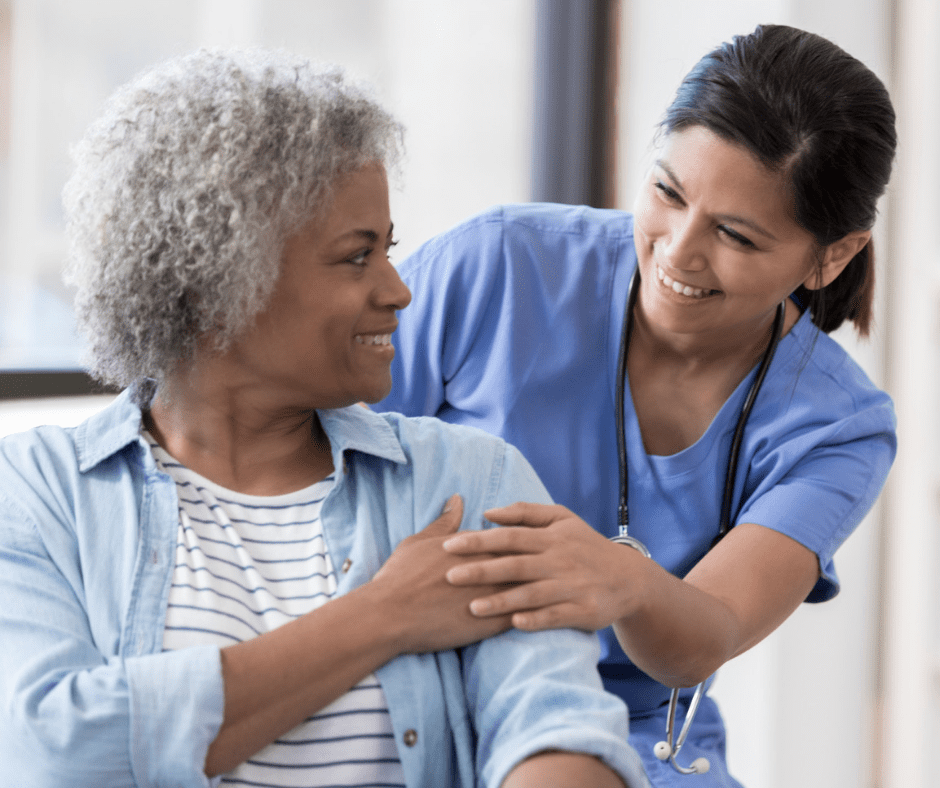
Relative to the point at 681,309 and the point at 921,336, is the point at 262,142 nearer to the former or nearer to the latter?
the point at 681,309

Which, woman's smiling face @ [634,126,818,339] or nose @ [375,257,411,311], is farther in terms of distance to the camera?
woman's smiling face @ [634,126,818,339]

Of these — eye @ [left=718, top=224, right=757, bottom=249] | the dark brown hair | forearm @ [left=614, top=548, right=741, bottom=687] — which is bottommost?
forearm @ [left=614, top=548, right=741, bottom=687]

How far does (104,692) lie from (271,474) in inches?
12.1

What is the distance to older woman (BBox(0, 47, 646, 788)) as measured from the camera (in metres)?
0.88

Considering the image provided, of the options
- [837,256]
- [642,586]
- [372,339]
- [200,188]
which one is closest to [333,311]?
[372,339]

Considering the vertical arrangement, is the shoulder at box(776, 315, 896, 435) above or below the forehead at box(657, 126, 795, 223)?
below

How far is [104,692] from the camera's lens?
0.86 m

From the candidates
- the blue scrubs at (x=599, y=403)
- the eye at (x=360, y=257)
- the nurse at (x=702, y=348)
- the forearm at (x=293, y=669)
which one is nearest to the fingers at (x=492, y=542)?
the forearm at (x=293, y=669)

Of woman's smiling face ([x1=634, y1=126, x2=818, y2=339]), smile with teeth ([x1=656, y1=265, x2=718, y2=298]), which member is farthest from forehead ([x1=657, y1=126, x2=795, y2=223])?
smile with teeth ([x1=656, y1=265, x2=718, y2=298])

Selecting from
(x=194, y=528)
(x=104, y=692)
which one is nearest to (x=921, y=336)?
(x=194, y=528)

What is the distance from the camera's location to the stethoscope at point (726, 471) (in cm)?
137

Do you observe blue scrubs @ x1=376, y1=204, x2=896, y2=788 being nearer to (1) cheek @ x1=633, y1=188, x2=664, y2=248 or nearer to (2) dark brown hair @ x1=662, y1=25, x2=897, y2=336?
(1) cheek @ x1=633, y1=188, x2=664, y2=248

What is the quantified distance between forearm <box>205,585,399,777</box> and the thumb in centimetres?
12

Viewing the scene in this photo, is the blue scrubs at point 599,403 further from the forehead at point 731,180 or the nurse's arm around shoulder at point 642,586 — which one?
the forehead at point 731,180
